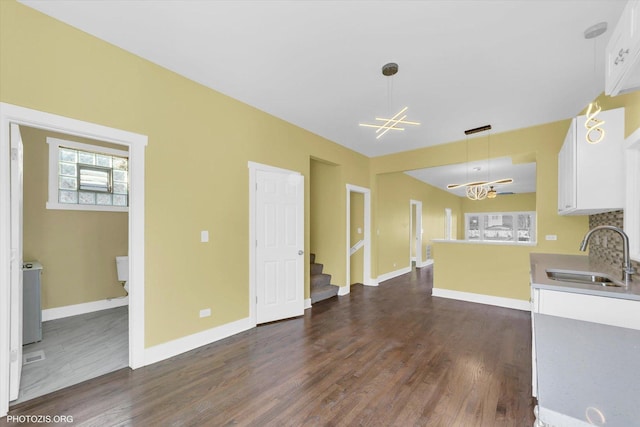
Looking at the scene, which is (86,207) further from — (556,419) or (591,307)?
(591,307)

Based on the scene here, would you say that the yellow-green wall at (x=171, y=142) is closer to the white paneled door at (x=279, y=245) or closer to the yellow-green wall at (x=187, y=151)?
the yellow-green wall at (x=187, y=151)

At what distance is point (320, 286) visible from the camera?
16.3 ft

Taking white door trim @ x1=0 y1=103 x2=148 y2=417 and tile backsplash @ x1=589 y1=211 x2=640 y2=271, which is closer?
white door trim @ x1=0 y1=103 x2=148 y2=417

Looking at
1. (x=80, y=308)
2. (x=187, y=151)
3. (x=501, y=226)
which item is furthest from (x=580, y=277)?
(x=501, y=226)

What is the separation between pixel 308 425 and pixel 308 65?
3.08 metres

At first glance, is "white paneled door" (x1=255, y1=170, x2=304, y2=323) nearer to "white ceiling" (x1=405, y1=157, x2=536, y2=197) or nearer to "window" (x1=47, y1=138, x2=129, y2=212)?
Answer: "window" (x1=47, y1=138, x2=129, y2=212)

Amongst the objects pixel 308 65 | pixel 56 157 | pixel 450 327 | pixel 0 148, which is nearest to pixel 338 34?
pixel 308 65

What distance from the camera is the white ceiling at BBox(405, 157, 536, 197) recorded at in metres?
6.21

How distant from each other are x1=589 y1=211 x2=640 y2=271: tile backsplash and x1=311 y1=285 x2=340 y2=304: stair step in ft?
12.1

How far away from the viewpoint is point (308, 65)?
2.65 m

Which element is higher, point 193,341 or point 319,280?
point 319,280

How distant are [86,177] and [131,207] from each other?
2385 millimetres

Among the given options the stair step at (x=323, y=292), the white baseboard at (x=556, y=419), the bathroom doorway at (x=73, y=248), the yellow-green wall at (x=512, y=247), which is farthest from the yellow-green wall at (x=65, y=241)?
the yellow-green wall at (x=512, y=247)

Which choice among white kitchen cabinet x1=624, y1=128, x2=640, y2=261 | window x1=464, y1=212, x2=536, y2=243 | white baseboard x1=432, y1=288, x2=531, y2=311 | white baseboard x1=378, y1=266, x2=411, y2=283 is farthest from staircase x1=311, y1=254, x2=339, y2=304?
window x1=464, y1=212, x2=536, y2=243
